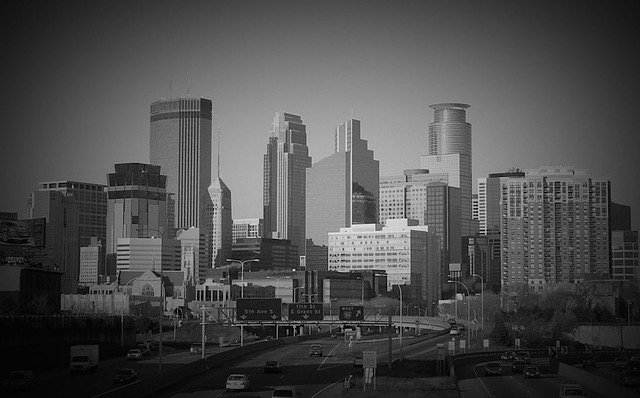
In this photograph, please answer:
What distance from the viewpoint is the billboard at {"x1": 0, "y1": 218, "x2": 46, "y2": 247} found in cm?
18312

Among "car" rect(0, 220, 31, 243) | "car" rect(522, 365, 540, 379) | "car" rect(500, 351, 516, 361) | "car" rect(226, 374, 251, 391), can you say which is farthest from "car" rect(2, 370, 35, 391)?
"car" rect(0, 220, 31, 243)

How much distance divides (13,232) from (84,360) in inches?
3406

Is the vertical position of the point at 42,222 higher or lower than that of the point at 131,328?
higher

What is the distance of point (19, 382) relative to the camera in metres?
82.3

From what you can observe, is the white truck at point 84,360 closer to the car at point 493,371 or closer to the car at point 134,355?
the car at point 134,355

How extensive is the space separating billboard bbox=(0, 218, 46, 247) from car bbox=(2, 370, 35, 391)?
4028 inches

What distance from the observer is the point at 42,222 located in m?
192

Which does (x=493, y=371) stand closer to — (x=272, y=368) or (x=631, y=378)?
(x=631, y=378)

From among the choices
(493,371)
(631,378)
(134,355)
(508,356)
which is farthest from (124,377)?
(508,356)

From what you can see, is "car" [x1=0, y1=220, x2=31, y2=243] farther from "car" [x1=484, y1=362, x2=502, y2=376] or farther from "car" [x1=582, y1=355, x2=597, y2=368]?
"car" [x1=582, y1=355, x2=597, y2=368]

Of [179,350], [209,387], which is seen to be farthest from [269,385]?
[179,350]

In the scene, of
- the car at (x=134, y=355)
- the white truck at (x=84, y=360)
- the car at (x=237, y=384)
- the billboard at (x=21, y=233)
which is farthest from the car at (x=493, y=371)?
the billboard at (x=21, y=233)

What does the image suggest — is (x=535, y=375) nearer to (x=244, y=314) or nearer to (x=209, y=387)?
(x=209, y=387)

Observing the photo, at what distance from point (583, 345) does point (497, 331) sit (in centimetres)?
1330
